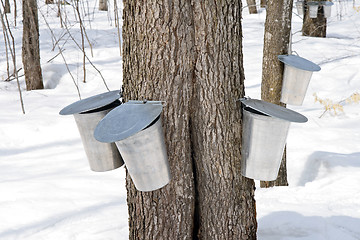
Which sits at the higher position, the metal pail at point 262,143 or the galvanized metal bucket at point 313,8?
the galvanized metal bucket at point 313,8

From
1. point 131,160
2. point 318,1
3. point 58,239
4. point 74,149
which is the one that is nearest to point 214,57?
point 131,160

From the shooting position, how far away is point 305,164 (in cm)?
374

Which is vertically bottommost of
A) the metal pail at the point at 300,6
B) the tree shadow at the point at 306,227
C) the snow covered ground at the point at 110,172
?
the snow covered ground at the point at 110,172

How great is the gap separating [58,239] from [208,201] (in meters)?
1.15

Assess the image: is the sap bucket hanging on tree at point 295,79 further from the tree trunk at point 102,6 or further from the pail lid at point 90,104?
the tree trunk at point 102,6

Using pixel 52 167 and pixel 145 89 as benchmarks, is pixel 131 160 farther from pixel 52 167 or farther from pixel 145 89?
pixel 52 167

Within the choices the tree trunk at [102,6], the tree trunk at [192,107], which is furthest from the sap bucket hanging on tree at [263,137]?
the tree trunk at [102,6]

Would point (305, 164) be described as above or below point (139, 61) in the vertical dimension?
below

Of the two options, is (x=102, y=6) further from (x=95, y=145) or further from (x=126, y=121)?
(x=126, y=121)

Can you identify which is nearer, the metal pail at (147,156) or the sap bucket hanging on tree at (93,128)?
the metal pail at (147,156)

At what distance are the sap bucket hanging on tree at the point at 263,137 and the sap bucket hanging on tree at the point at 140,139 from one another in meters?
0.37

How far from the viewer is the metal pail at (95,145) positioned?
1.67m

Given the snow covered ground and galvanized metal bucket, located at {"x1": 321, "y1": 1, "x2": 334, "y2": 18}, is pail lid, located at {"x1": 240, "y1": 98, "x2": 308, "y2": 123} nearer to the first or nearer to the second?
the snow covered ground

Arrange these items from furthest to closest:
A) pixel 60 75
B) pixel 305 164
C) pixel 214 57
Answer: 1. pixel 60 75
2. pixel 305 164
3. pixel 214 57
